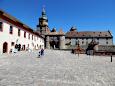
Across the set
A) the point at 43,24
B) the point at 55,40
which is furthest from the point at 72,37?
the point at 43,24

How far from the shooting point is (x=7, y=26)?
2522 cm

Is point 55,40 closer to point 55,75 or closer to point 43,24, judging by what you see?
point 43,24

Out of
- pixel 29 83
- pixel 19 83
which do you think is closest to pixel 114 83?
pixel 29 83

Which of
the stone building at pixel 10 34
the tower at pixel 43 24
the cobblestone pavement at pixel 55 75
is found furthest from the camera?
the tower at pixel 43 24

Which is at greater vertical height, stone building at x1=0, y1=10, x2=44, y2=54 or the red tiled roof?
the red tiled roof

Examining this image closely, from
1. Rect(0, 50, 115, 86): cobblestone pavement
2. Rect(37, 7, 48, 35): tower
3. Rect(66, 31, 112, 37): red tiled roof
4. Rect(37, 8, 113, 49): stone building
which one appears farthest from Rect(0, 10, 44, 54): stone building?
Rect(66, 31, 112, 37): red tiled roof

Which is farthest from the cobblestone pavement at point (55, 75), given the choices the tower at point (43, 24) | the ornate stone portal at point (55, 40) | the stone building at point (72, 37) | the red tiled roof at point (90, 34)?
the red tiled roof at point (90, 34)

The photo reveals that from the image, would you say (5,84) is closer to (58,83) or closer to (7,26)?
(58,83)

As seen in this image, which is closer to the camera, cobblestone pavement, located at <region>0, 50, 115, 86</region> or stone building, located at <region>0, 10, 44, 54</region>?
cobblestone pavement, located at <region>0, 50, 115, 86</region>

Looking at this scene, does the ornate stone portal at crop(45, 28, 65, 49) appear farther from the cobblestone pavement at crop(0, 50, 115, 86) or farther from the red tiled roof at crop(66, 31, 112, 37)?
the cobblestone pavement at crop(0, 50, 115, 86)

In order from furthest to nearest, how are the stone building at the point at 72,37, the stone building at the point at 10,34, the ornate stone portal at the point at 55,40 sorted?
the stone building at the point at 72,37 → the ornate stone portal at the point at 55,40 → the stone building at the point at 10,34

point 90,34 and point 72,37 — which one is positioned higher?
point 90,34

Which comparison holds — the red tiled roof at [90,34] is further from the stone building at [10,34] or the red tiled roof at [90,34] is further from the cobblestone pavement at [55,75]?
the cobblestone pavement at [55,75]

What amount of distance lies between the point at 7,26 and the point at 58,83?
20153 millimetres
